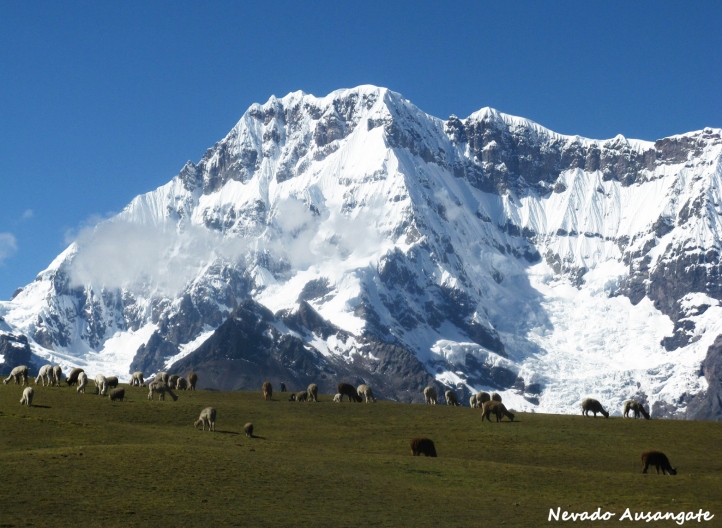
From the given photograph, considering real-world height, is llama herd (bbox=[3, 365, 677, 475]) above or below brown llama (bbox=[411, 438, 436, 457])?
above

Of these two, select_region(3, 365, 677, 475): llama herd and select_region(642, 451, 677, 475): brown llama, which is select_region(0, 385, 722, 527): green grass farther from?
select_region(642, 451, 677, 475): brown llama

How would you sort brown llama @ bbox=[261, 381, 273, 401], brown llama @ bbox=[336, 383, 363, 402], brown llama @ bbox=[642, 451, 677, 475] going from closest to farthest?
brown llama @ bbox=[642, 451, 677, 475], brown llama @ bbox=[261, 381, 273, 401], brown llama @ bbox=[336, 383, 363, 402]

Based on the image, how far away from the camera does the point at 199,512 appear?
5147 cm

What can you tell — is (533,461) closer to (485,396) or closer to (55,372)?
(485,396)

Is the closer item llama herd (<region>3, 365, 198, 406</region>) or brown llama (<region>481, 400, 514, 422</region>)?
brown llama (<region>481, 400, 514, 422</region>)

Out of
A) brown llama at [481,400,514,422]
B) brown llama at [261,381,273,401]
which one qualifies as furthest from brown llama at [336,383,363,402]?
brown llama at [481,400,514,422]

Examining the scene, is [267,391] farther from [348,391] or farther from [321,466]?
[321,466]

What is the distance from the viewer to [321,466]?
65.1 meters

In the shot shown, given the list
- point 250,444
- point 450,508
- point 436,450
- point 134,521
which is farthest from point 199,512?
point 436,450

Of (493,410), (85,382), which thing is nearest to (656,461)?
(493,410)

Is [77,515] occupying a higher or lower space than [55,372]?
lower

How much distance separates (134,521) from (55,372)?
178ft

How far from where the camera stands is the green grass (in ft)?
173

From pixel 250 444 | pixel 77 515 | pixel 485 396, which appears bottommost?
pixel 77 515
